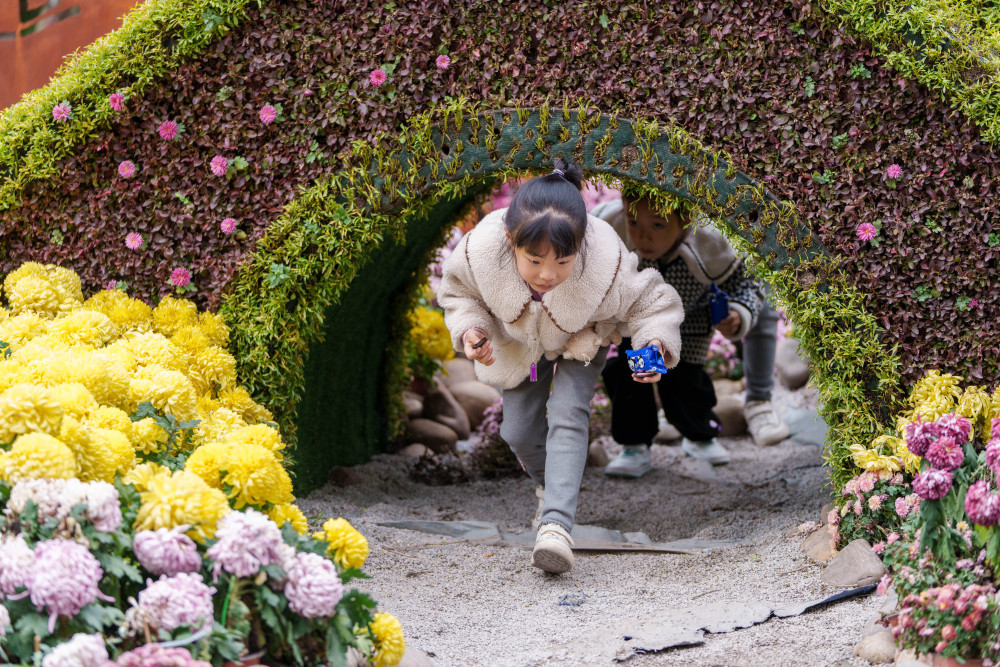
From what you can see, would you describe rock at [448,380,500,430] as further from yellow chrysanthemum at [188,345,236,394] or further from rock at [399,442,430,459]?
yellow chrysanthemum at [188,345,236,394]

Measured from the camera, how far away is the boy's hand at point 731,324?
446cm

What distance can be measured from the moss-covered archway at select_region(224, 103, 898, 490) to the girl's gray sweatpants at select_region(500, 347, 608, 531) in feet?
2.36

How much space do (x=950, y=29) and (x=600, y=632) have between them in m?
2.18

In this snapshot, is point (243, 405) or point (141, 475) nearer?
point (141, 475)

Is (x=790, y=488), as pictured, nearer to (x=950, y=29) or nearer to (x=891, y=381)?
(x=891, y=381)

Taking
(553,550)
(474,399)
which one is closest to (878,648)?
(553,550)

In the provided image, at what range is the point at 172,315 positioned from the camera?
3336mm

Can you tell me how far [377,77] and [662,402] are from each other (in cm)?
234

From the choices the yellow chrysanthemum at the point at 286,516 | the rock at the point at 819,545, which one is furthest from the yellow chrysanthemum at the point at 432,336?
the yellow chrysanthemum at the point at 286,516

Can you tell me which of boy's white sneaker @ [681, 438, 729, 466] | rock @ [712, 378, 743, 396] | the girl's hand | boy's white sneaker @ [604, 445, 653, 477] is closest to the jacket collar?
the girl's hand

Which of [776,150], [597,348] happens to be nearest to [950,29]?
[776,150]

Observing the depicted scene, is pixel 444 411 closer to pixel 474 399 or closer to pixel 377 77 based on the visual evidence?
pixel 474 399

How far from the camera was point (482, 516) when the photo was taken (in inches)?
165

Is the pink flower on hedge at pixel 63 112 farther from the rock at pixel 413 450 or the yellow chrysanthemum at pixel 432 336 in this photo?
the rock at pixel 413 450
